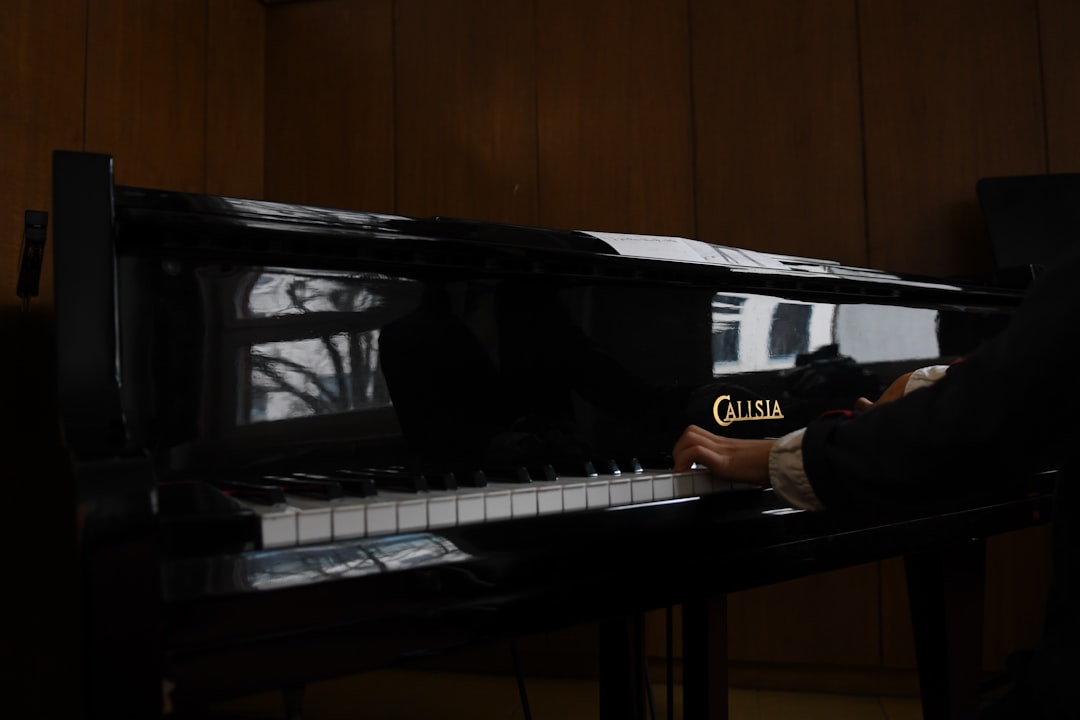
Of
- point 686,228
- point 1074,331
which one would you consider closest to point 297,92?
point 686,228

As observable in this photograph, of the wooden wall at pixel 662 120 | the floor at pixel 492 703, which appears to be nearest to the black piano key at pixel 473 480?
the floor at pixel 492 703

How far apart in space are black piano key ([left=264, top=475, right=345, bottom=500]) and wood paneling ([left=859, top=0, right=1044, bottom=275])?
245 centimetres

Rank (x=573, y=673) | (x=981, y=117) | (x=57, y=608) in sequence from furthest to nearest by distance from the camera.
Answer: (x=573, y=673)
(x=981, y=117)
(x=57, y=608)

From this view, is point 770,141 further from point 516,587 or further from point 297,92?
point 516,587

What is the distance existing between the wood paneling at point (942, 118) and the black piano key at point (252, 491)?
2.50 meters

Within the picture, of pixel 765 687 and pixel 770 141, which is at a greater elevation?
pixel 770 141

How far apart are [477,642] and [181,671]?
1.00ft

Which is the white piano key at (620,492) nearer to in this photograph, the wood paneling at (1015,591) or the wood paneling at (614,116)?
the wood paneling at (614,116)

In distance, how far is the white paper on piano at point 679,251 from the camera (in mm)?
1340

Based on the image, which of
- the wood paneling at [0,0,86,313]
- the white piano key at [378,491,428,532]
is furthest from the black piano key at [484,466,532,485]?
the wood paneling at [0,0,86,313]

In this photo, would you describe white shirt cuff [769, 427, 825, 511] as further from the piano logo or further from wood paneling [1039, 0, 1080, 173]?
wood paneling [1039, 0, 1080, 173]

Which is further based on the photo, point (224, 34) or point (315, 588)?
point (224, 34)

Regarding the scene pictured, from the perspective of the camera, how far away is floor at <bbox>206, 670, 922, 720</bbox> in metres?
2.67

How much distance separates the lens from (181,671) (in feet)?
2.39
